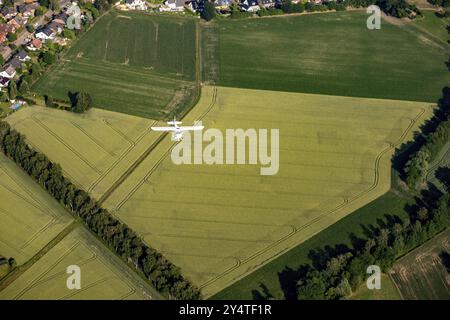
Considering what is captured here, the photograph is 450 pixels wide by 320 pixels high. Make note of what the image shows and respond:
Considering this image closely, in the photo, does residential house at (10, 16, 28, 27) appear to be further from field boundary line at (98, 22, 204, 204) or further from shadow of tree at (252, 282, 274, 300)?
shadow of tree at (252, 282, 274, 300)

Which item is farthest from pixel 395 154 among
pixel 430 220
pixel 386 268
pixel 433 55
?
pixel 433 55

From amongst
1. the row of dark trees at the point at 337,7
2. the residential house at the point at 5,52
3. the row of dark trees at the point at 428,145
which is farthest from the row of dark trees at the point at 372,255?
the residential house at the point at 5,52

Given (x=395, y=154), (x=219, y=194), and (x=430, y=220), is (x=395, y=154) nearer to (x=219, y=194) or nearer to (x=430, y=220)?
(x=430, y=220)

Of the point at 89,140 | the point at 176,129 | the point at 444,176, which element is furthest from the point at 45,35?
the point at 444,176

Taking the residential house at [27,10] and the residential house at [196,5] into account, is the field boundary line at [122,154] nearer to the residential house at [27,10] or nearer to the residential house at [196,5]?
the residential house at [196,5]

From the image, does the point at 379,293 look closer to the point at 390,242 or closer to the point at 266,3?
the point at 390,242

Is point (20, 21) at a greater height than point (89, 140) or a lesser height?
greater

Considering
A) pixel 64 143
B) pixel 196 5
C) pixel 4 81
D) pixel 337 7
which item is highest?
pixel 337 7
